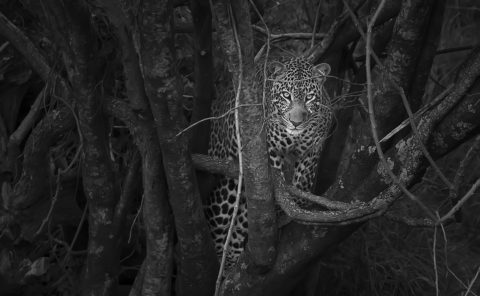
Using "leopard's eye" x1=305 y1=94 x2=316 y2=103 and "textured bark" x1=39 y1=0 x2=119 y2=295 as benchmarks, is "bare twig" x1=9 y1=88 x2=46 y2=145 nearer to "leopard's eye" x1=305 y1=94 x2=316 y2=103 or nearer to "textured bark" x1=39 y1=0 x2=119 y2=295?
"textured bark" x1=39 y1=0 x2=119 y2=295

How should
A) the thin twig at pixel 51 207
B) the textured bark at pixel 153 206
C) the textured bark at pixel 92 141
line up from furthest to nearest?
1. the thin twig at pixel 51 207
2. the textured bark at pixel 153 206
3. the textured bark at pixel 92 141

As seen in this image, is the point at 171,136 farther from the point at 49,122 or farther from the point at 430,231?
the point at 430,231

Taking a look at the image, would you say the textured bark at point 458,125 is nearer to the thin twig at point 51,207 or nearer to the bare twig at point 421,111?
the bare twig at point 421,111


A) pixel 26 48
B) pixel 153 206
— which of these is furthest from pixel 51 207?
pixel 26 48

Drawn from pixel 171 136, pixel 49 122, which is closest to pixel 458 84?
pixel 171 136

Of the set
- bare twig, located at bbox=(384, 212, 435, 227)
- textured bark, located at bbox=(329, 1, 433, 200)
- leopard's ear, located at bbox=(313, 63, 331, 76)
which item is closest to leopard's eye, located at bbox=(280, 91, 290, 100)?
leopard's ear, located at bbox=(313, 63, 331, 76)

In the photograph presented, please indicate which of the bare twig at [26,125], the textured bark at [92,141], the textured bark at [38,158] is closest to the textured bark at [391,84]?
the textured bark at [92,141]

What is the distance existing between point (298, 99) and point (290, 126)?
19cm

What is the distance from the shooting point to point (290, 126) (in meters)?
5.38

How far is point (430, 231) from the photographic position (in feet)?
22.5

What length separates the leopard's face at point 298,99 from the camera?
536cm

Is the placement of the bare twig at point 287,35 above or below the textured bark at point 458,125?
above

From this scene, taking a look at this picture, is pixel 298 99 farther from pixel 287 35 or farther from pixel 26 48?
pixel 26 48

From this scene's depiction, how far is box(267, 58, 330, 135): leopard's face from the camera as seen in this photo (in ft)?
17.6
